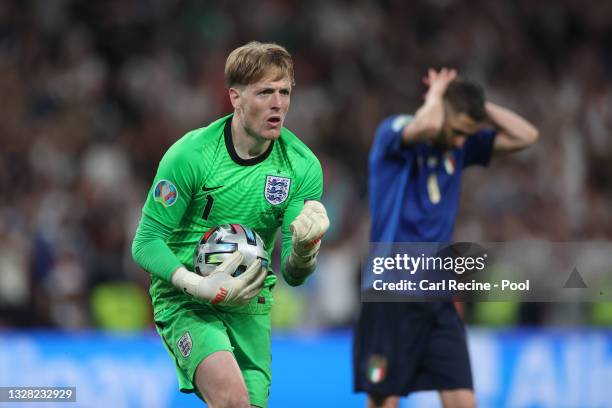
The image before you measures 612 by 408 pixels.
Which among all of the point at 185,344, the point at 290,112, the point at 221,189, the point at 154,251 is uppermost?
the point at 290,112

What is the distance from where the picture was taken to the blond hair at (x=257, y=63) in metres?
5.12

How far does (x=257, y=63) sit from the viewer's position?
5.12 metres

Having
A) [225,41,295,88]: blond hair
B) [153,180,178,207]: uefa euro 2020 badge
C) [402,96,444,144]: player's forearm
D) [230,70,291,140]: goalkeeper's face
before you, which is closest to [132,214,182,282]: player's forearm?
[153,180,178,207]: uefa euro 2020 badge

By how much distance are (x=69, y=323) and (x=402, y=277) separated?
17.0 ft

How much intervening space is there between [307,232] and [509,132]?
278 cm

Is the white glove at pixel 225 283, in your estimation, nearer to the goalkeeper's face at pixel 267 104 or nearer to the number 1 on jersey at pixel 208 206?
the number 1 on jersey at pixel 208 206

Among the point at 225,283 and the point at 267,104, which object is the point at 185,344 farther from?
the point at 267,104

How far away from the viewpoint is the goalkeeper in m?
4.97

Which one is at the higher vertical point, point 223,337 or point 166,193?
point 166,193

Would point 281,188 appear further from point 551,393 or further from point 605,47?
point 605,47

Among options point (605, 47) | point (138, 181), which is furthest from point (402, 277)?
point (605, 47)

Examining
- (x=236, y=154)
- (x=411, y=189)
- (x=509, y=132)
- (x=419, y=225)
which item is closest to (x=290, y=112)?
(x=509, y=132)

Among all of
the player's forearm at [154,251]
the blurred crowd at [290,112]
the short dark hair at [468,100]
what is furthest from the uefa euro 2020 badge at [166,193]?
the blurred crowd at [290,112]

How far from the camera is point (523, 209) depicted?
11.5m
